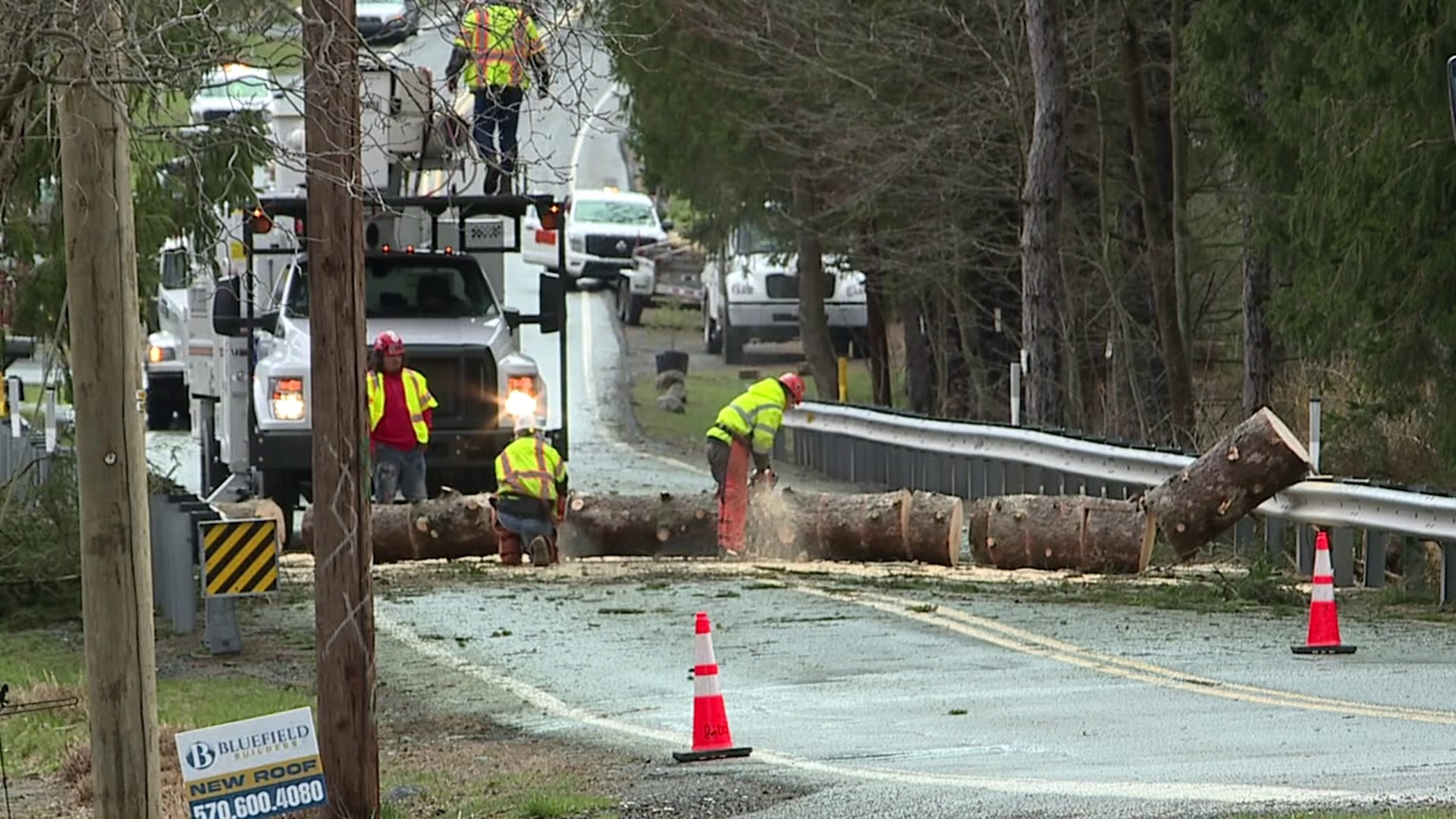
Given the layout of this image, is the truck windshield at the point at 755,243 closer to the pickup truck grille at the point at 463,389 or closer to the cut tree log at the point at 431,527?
the pickup truck grille at the point at 463,389

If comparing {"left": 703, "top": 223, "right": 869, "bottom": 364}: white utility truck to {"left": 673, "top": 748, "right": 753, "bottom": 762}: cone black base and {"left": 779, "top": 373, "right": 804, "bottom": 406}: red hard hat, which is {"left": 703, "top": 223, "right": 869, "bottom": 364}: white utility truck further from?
{"left": 673, "top": 748, "right": 753, "bottom": 762}: cone black base

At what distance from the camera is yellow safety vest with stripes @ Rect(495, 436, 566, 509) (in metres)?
18.6

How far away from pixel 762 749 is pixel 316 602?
87.3 inches

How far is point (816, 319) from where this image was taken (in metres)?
36.9

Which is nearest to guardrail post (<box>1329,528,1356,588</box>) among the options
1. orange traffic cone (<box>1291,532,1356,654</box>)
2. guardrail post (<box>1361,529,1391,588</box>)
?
guardrail post (<box>1361,529,1391,588</box>)

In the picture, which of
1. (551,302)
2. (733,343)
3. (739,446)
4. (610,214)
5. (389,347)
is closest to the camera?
(389,347)

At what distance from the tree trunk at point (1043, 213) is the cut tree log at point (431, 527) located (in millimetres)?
8286

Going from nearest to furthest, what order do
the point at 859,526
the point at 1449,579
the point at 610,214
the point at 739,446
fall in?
the point at 1449,579 < the point at 859,526 < the point at 739,446 < the point at 610,214

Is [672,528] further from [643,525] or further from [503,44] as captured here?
[503,44]

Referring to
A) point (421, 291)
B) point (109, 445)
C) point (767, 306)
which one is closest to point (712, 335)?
point (767, 306)

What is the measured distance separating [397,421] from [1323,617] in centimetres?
887

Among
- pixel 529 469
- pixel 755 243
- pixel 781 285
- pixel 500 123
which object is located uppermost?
pixel 500 123

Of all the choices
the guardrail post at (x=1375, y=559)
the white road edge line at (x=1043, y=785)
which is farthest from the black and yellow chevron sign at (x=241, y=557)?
the guardrail post at (x=1375, y=559)

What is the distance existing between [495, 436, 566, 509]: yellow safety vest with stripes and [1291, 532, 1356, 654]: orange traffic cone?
680cm
